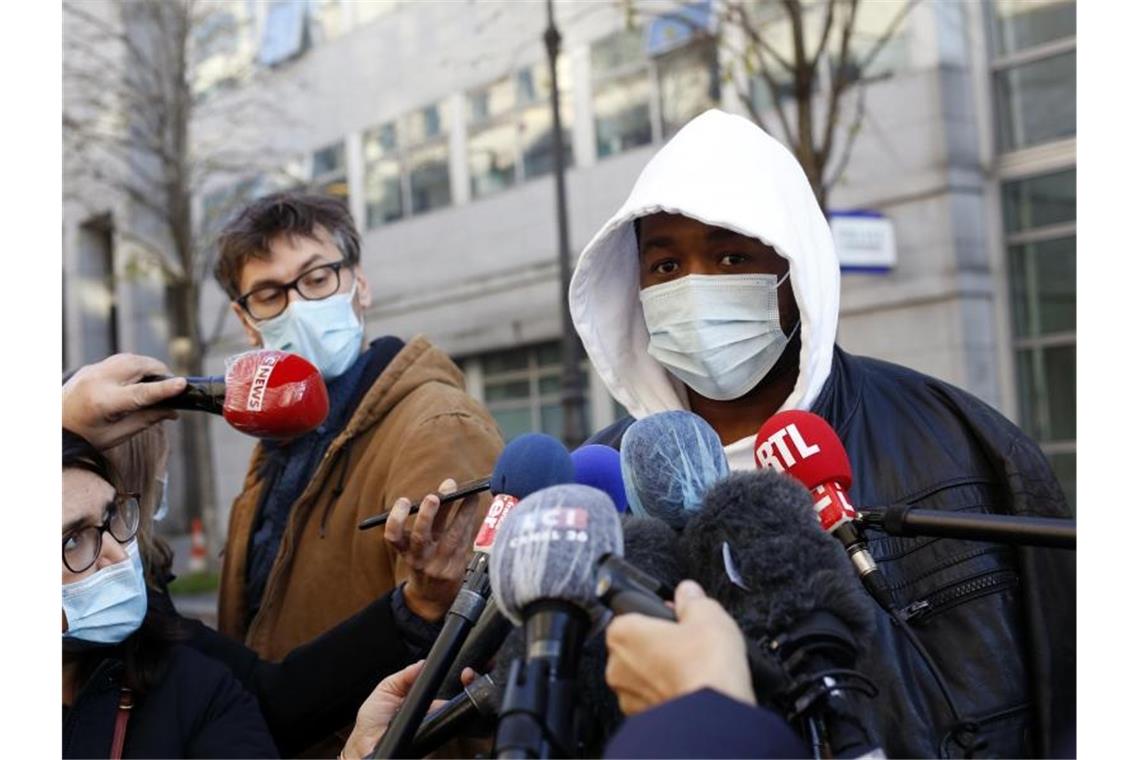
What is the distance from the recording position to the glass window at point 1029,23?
12.1 m

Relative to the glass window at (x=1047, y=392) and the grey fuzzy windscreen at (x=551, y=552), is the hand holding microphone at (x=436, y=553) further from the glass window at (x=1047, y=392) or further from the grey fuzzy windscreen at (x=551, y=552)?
the glass window at (x=1047, y=392)

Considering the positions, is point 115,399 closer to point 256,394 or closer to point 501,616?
point 256,394

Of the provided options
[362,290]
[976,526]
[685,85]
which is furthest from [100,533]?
[685,85]

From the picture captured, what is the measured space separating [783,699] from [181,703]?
133cm

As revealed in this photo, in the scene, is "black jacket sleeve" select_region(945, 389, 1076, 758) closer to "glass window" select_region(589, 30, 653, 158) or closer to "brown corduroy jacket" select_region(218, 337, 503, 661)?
"brown corduroy jacket" select_region(218, 337, 503, 661)

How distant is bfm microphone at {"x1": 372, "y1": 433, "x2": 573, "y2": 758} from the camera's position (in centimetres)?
146

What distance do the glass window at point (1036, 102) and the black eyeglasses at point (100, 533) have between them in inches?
439

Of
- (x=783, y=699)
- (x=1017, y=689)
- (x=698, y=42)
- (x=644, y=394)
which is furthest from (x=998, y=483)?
(x=698, y=42)

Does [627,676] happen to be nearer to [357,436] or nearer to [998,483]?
[998,483]

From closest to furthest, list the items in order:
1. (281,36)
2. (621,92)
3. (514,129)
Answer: (621,92) → (514,129) → (281,36)

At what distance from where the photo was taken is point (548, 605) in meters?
1.25

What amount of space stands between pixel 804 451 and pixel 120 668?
131 cm

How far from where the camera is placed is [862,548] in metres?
1.55

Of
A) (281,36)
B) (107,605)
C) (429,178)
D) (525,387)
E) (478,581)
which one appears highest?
(281,36)
